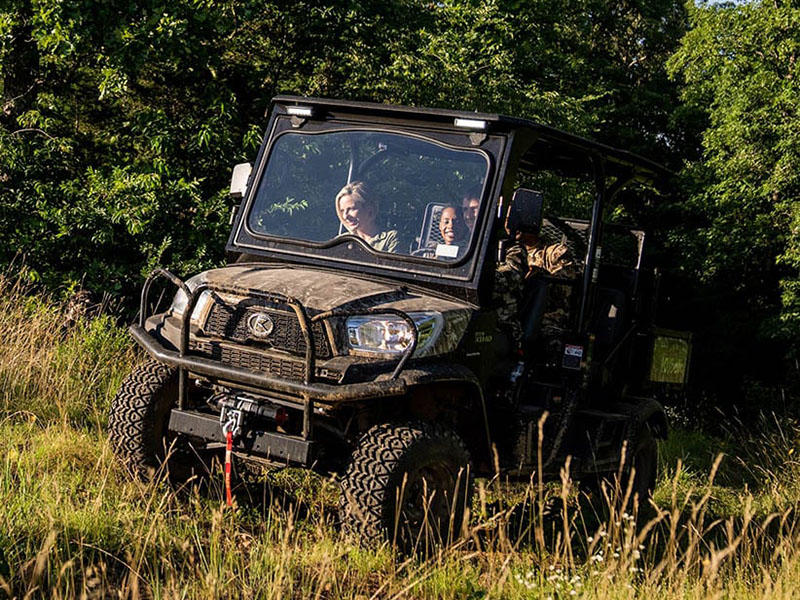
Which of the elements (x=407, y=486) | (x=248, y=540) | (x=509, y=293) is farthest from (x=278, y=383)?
(x=509, y=293)

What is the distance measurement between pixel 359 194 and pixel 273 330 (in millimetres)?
1158

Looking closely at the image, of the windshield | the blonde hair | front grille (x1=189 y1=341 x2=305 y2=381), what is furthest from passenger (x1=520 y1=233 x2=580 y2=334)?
front grille (x1=189 y1=341 x2=305 y2=381)

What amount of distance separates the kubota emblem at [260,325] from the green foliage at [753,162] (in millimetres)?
14094

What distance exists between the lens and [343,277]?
5.43 metres

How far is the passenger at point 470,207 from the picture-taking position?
5.53 m

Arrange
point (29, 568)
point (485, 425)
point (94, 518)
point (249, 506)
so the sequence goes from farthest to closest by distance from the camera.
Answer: point (249, 506)
point (485, 425)
point (94, 518)
point (29, 568)

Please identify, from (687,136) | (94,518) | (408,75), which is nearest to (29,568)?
(94,518)

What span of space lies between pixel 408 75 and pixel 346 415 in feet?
26.5

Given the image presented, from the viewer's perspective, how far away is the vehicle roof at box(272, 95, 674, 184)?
5605mm

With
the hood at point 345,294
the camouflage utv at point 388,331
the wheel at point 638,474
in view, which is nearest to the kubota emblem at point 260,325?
the camouflage utv at point 388,331

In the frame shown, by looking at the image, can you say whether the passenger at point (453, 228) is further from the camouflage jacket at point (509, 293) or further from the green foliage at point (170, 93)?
the green foliage at point (170, 93)

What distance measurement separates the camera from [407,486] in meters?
4.79

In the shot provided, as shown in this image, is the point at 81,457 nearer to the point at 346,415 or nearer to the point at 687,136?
the point at 346,415

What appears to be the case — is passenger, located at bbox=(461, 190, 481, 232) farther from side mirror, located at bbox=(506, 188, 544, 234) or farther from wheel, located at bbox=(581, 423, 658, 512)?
wheel, located at bbox=(581, 423, 658, 512)
